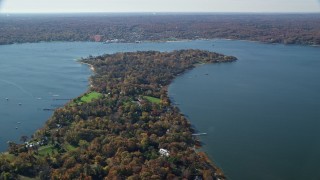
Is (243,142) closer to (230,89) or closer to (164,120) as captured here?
(164,120)

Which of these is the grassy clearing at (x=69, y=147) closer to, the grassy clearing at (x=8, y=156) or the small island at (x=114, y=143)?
the small island at (x=114, y=143)

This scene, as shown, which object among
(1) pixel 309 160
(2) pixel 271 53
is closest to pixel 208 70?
(2) pixel 271 53

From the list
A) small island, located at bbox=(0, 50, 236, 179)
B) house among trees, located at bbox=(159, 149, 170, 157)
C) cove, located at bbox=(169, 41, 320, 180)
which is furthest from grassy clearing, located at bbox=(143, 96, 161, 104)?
house among trees, located at bbox=(159, 149, 170, 157)

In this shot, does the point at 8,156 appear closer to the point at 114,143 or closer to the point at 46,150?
the point at 46,150

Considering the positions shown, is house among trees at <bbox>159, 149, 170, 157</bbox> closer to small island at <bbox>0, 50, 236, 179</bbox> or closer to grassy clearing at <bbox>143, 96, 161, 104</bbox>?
small island at <bbox>0, 50, 236, 179</bbox>

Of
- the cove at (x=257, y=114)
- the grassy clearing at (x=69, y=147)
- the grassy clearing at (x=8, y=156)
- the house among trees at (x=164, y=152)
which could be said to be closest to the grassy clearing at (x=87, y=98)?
the cove at (x=257, y=114)

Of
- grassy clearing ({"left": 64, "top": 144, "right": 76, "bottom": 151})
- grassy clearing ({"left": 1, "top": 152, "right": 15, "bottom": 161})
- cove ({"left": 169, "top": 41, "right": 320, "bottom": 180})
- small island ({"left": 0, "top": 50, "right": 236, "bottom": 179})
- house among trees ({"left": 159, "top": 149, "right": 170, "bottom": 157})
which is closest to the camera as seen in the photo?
small island ({"left": 0, "top": 50, "right": 236, "bottom": 179})
